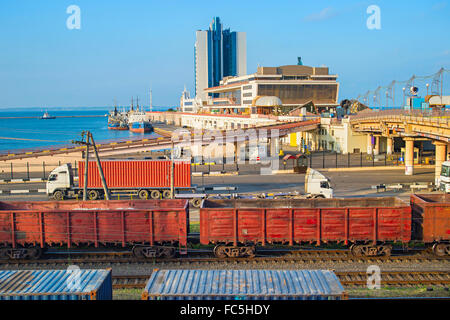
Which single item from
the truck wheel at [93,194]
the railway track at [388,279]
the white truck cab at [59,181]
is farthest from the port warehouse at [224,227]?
the truck wheel at [93,194]

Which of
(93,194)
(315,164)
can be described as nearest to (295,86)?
(315,164)

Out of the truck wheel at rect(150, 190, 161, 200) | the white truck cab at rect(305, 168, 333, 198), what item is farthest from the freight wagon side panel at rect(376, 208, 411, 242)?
the truck wheel at rect(150, 190, 161, 200)

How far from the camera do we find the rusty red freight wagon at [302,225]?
18.4 metres

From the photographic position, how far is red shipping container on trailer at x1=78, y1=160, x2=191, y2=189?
33438 mm

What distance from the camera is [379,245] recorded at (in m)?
18.9

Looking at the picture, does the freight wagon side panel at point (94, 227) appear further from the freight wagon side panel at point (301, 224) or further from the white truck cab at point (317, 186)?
the white truck cab at point (317, 186)

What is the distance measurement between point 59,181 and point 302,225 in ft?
72.4

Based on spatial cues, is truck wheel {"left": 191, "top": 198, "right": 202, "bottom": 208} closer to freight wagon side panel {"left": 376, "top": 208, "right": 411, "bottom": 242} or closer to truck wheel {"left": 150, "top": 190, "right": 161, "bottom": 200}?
truck wheel {"left": 150, "top": 190, "right": 161, "bottom": 200}

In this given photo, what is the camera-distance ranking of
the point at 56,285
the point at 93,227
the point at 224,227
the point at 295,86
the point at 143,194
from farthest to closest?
the point at 295,86 → the point at 143,194 → the point at 93,227 → the point at 224,227 → the point at 56,285

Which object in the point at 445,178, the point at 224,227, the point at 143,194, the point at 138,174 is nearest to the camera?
the point at 224,227

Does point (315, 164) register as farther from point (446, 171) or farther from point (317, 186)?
point (317, 186)

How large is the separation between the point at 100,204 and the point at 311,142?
187 feet

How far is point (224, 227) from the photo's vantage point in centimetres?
1842

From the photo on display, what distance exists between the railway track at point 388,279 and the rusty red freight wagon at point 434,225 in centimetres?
191
